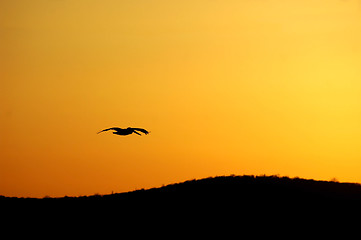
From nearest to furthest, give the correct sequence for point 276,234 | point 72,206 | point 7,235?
point 276,234 → point 7,235 → point 72,206

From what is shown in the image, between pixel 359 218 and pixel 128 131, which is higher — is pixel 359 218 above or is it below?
below

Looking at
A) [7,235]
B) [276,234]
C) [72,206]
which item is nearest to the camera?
[276,234]

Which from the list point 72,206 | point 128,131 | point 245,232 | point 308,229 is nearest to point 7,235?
point 72,206

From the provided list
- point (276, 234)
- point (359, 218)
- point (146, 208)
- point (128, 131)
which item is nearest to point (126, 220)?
point (146, 208)

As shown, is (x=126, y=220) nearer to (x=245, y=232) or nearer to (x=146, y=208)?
(x=146, y=208)

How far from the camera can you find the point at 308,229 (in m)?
42.4

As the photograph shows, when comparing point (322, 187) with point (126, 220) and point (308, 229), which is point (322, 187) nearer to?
point (308, 229)

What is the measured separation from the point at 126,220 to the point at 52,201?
614cm

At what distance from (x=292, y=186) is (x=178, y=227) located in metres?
6.76

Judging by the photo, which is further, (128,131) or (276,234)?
(128,131)

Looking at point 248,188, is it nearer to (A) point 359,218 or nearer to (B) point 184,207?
(B) point 184,207

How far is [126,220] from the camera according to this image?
46.2m

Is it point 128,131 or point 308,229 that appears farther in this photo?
point 128,131

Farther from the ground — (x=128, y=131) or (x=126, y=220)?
(x=128, y=131)
